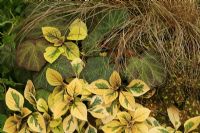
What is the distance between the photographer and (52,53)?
236 cm

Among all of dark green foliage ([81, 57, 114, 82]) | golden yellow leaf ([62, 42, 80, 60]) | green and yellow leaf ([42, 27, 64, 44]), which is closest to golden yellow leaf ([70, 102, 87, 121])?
dark green foliage ([81, 57, 114, 82])

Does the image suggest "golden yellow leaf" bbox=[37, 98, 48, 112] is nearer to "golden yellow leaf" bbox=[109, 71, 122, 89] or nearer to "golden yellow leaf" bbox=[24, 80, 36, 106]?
"golden yellow leaf" bbox=[24, 80, 36, 106]

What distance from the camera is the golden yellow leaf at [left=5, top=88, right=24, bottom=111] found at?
232 centimetres

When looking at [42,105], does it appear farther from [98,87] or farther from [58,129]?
[98,87]

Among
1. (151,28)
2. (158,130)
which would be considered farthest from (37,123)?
(151,28)

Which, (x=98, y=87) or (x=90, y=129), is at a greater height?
(x=98, y=87)

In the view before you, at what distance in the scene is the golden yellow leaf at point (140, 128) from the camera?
7.50 feet

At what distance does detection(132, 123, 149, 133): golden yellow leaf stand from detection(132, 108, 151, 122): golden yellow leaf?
0.03 m

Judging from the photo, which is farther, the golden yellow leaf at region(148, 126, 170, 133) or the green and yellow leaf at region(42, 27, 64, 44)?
the green and yellow leaf at region(42, 27, 64, 44)

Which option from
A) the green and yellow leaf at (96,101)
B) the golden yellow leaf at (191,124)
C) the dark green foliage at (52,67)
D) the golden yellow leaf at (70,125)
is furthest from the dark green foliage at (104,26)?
the golden yellow leaf at (191,124)

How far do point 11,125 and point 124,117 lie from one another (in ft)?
1.81

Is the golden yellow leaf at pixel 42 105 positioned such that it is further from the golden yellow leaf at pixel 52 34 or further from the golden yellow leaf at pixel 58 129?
the golden yellow leaf at pixel 52 34

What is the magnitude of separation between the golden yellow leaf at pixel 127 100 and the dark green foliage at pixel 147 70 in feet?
0.27

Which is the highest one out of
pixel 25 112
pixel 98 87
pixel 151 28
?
pixel 151 28
